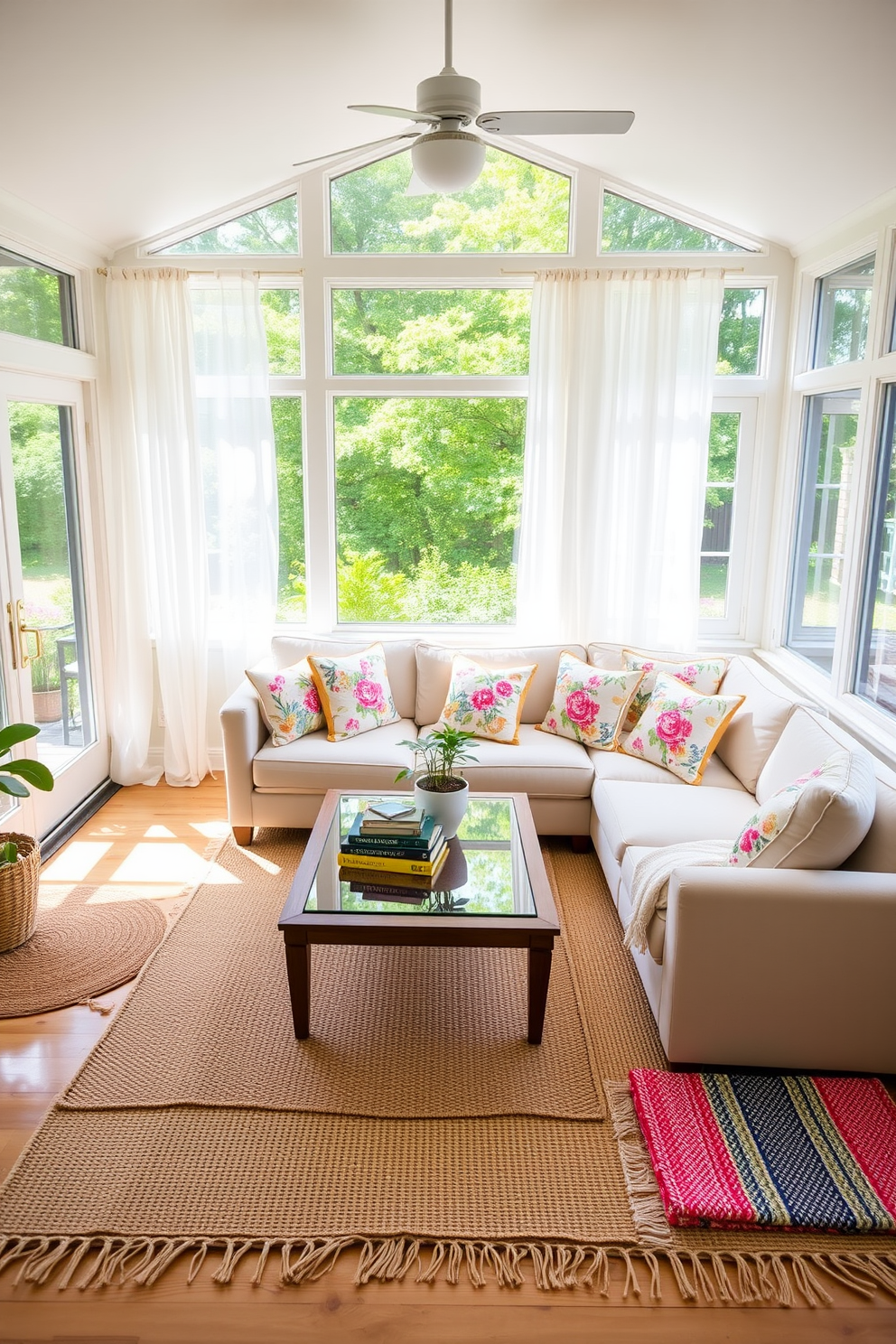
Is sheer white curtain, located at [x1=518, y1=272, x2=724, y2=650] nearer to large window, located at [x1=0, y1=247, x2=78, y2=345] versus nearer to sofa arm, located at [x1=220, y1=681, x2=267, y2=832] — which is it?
sofa arm, located at [x1=220, y1=681, x2=267, y2=832]

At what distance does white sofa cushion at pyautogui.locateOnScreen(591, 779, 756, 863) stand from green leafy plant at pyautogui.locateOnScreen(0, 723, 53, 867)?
6.60 feet

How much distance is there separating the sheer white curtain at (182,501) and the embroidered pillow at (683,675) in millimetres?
1919

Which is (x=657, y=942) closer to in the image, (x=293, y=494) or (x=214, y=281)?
(x=293, y=494)

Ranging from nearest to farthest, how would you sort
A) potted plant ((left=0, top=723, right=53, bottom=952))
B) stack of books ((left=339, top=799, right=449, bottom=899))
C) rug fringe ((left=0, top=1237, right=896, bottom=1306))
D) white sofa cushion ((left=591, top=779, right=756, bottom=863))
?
rug fringe ((left=0, top=1237, right=896, bottom=1306))
stack of books ((left=339, top=799, right=449, bottom=899))
potted plant ((left=0, top=723, right=53, bottom=952))
white sofa cushion ((left=591, top=779, right=756, bottom=863))

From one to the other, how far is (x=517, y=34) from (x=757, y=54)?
814 mm

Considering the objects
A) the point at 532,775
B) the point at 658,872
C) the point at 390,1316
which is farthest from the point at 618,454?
the point at 390,1316

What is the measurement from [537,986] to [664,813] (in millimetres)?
999

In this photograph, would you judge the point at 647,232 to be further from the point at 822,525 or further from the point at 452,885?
the point at 452,885

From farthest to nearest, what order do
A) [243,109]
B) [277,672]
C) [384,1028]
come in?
[277,672] < [243,109] < [384,1028]

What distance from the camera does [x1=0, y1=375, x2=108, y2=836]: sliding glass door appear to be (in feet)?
12.4

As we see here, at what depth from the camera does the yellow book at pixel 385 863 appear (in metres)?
2.83

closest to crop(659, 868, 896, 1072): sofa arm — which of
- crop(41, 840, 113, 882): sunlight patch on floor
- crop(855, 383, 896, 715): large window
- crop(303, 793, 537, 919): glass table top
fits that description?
crop(303, 793, 537, 919): glass table top

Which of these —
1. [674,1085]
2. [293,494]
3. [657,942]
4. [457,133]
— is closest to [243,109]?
[457,133]

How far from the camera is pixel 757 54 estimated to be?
3.04m
